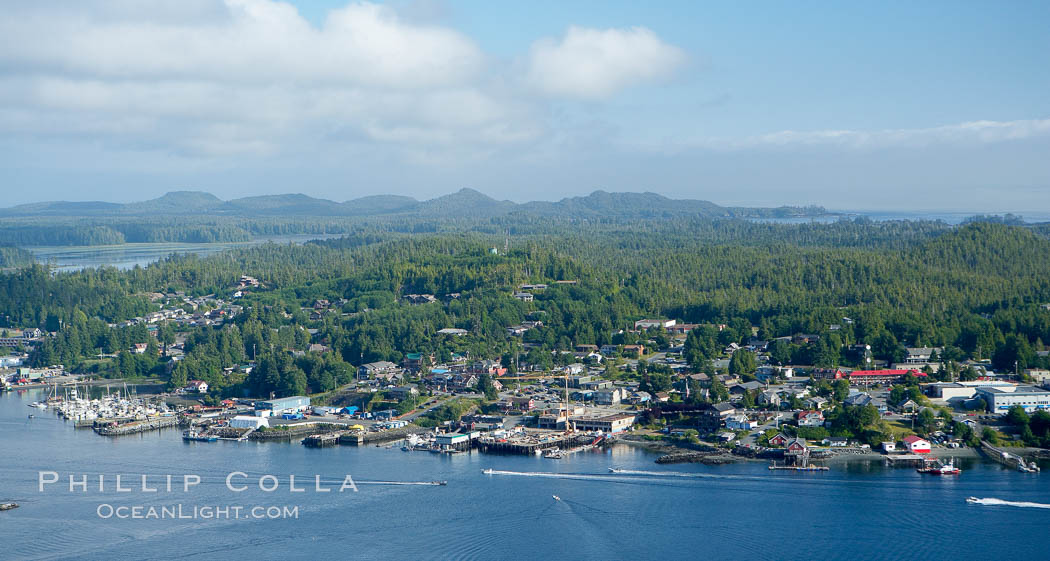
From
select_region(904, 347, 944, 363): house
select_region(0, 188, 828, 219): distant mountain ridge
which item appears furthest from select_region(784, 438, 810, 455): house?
select_region(0, 188, 828, 219): distant mountain ridge

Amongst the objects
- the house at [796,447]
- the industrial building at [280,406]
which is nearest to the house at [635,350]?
the industrial building at [280,406]

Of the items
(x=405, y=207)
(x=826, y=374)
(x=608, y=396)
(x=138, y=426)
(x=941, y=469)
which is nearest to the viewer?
(x=941, y=469)

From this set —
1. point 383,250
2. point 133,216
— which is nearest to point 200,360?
point 383,250

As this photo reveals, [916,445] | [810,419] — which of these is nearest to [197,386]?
[810,419]

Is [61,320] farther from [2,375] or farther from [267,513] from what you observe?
[267,513]

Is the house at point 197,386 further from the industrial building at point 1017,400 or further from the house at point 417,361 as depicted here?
the industrial building at point 1017,400

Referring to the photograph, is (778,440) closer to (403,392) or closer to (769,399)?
(769,399)
